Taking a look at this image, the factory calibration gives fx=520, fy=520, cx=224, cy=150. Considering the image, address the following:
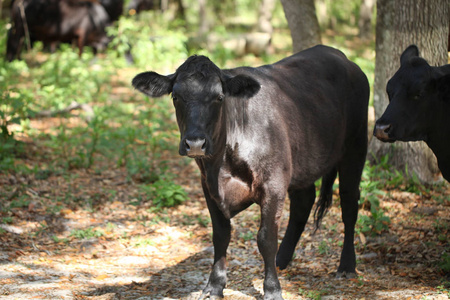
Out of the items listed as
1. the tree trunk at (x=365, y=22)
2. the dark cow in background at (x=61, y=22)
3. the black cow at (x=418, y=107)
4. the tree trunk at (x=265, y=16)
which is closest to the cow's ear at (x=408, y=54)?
the black cow at (x=418, y=107)

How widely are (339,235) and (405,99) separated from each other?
7.10ft

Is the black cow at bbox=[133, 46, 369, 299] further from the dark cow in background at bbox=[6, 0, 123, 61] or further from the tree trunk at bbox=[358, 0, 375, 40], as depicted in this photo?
the tree trunk at bbox=[358, 0, 375, 40]

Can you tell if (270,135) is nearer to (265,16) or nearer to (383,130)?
(383,130)

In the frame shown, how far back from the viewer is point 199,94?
13.5 feet

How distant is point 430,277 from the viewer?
5.06m

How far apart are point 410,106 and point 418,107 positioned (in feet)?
0.26

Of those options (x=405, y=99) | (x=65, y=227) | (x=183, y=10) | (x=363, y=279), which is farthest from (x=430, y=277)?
(x=183, y=10)

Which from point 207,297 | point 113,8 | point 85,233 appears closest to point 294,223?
point 207,297

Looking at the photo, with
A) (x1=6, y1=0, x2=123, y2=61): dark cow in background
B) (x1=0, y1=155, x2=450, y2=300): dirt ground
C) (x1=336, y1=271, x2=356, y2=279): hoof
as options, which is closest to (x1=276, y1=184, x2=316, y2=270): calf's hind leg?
(x1=0, y1=155, x2=450, y2=300): dirt ground

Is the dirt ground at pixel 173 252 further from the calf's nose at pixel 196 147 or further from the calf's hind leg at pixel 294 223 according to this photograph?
the calf's nose at pixel 196 147

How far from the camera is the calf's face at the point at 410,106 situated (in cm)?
467

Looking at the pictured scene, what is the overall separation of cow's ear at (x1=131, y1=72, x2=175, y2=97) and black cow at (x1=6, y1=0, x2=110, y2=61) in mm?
10821

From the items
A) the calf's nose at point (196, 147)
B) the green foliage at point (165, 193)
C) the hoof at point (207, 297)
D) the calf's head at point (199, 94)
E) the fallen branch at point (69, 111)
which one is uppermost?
the calf's head at point (199, 94)

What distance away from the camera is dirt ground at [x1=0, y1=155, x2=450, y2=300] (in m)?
4.87
